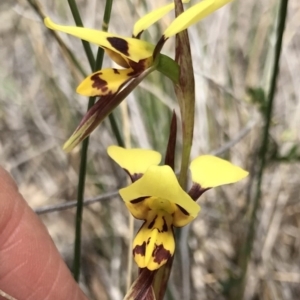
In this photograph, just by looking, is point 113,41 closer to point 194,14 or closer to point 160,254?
point 194,14

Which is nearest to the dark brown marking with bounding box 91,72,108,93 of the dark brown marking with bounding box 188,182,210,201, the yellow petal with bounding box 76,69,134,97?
the yellow petal with bounding box 76,69,134,97

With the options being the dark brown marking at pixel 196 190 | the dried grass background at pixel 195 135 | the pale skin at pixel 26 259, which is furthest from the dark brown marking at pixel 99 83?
the dried grass background at pixel 195 135

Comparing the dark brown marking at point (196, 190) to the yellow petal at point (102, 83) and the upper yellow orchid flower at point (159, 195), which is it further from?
the yellow petal at point (102, 83)

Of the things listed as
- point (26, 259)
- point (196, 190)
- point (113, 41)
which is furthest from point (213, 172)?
point (26, 259)

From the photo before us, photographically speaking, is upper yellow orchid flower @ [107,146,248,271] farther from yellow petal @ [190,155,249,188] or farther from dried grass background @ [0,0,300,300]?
dried grass background @ [0,0,300,300]

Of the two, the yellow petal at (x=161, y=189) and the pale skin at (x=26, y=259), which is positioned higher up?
the yellow petal at (x=161, y=189)

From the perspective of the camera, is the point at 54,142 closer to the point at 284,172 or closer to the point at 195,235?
the point at 195,235
